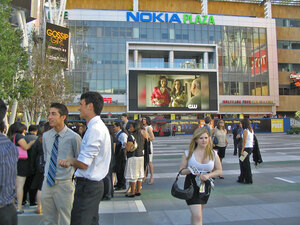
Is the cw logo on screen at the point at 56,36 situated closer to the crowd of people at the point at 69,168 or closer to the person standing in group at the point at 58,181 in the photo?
the crowd of people at the point at 69,168

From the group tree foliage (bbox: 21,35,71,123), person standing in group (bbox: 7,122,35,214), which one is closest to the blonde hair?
person standing in group (bbox: 7,122,35,214)

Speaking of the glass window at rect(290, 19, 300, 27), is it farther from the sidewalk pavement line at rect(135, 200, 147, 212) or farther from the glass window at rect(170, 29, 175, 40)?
the sidewalk pavement line at rect(135, 200, 147, 212)

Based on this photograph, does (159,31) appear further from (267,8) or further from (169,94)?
(267,8)

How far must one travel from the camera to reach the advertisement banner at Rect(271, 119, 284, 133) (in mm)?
36594

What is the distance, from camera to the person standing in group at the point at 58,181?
3086mm

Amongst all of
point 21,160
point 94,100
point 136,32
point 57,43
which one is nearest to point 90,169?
point 94,100

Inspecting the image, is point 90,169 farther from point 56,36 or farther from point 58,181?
point 56,36

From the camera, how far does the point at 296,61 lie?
50781 mm

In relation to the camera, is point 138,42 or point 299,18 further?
point 299,18

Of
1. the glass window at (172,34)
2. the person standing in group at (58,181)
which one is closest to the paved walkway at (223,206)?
the person standing in group at (58,181)

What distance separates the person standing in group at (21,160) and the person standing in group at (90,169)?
280 cm

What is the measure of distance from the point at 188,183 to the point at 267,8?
56804 mm

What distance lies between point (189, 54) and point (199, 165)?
1869 inches

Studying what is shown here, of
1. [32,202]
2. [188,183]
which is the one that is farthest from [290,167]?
[32,202]
